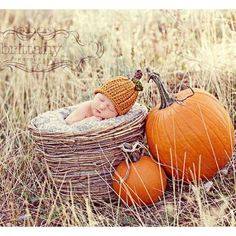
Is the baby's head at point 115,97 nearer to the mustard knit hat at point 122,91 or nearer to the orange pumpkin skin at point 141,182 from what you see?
the mustard knit hat at point 122,91

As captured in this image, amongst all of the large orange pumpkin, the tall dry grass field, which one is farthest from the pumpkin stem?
the tall dry grass field

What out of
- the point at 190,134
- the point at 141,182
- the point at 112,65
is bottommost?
the point at 141,182

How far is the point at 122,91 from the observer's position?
1.46 metres

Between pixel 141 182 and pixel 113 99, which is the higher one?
pixel 113 99

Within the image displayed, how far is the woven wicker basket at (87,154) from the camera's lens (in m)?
1.42

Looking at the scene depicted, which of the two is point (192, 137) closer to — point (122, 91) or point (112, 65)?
point (122, 91)

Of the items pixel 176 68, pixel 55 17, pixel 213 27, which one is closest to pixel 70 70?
pixel 55 17

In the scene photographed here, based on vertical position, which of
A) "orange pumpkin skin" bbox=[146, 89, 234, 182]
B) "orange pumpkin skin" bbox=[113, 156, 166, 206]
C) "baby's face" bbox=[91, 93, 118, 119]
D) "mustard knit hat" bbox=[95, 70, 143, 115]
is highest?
"mustard knit hat" bbox=[95, 70, 143, 115]

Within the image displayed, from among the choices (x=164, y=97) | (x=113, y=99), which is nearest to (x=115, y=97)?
(x=113, y=99)

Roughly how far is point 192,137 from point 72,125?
28 cm

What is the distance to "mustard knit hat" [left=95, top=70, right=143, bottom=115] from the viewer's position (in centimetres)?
146

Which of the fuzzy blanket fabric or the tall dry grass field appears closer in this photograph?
the fuzzy blanket fabric

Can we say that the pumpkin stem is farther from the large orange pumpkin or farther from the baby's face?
A: the baby's face
